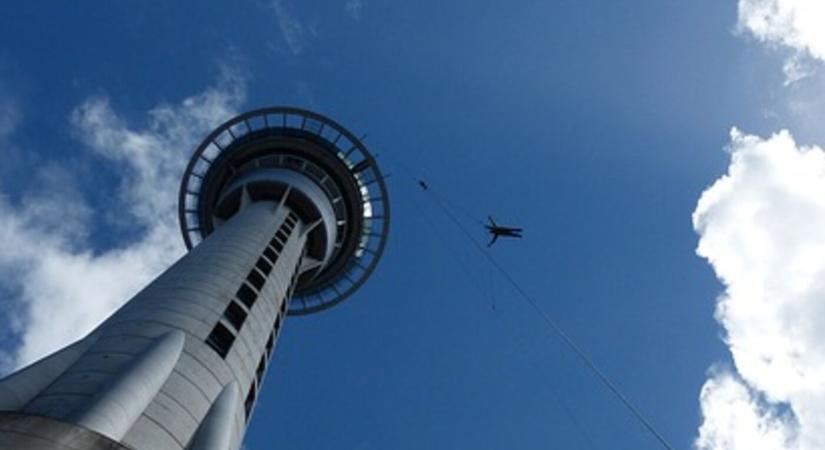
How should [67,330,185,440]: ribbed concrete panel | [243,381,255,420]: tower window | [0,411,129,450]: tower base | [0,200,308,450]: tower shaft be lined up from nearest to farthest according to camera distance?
[0,411,129,450]: tower base
[67,330,185,440]: ribbed concrete panel
[0,200,308,450]: tower shaft
[243,381,255,420]: tower window

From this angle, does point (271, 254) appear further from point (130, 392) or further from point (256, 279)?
point (130, 392)

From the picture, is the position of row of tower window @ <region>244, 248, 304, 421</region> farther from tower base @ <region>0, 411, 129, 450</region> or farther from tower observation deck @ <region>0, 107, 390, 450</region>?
tower base @ <region>0, 411, 129, 450</region>

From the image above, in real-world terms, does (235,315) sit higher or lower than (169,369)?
higher

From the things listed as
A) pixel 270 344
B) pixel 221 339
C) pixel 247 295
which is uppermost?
pixel 247 295

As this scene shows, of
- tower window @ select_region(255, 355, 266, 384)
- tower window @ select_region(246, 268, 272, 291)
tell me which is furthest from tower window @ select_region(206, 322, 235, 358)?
tower window @ select_region(246, 268, 272, 291)

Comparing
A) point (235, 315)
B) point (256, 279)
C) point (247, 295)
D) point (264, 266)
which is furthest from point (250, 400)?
point (264, 266)

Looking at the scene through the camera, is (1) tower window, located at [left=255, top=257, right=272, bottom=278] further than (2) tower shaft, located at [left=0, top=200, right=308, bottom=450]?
Yes

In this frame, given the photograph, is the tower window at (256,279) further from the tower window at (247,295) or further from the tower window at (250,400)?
the tower window at (250,400)
